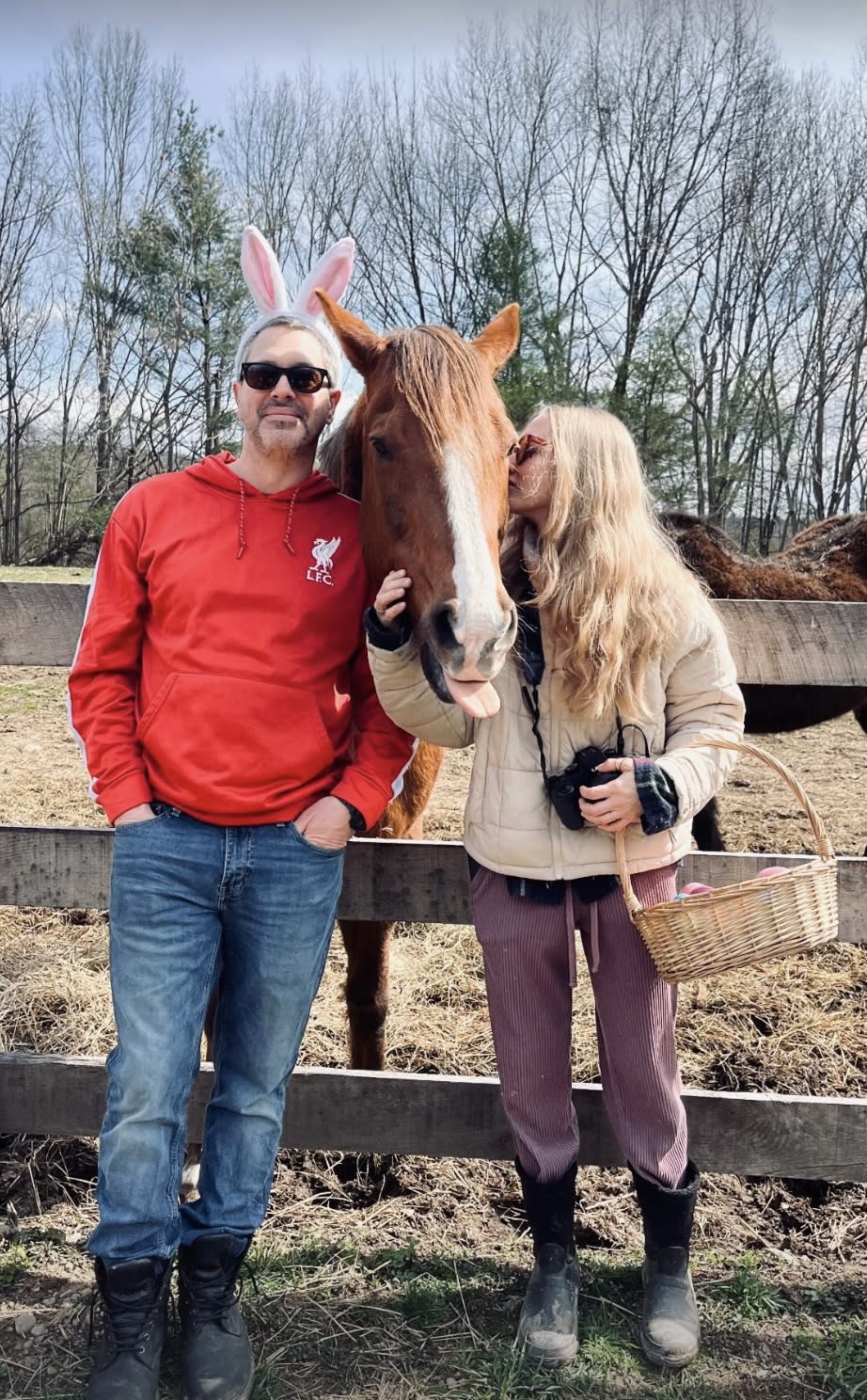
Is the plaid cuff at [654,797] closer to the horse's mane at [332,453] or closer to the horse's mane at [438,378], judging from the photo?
the horse's mane at [438,378]

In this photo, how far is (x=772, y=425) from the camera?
90.0 ft

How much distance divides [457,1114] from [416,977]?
170 cm

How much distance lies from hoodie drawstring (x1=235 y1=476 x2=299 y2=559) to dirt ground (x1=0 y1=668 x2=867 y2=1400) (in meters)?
1.88

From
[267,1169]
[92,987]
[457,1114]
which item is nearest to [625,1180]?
[457,1114]

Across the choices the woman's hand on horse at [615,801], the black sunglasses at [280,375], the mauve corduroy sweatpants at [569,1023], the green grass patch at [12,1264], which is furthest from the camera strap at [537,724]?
the green grass patch at [12,1264]

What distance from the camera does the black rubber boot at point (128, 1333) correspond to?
73.0 inches

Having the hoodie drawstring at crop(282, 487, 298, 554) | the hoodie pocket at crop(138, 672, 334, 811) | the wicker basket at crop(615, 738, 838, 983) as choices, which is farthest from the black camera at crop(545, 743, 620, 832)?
the hoodie drawstring at crop(282, 487, 298, 554)

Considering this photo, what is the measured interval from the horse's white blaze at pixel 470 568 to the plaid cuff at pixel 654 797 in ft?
1.62

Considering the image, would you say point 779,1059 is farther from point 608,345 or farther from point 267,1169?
point 608,345

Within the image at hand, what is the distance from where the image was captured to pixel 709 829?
5836mm

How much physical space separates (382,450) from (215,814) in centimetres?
89

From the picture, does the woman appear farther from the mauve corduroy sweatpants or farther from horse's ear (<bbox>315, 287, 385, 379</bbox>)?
horse's ear (<bbox>315, 287, 385, 379</bbox>)

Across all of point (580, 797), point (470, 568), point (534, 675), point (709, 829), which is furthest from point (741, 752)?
point (709, 829)

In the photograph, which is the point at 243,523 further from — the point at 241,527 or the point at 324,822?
the point at 324,822
